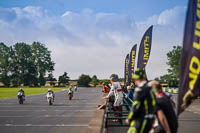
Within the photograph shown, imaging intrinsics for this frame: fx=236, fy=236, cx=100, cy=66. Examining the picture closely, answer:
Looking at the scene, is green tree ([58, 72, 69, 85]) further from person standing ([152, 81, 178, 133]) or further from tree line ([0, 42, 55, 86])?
person standing ([152, 81, 178, 133])

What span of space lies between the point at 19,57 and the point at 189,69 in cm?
11022

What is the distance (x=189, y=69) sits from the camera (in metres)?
4.23

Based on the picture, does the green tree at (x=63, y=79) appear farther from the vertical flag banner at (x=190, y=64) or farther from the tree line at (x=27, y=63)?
the vertical flag banner at (x=190, y=64)

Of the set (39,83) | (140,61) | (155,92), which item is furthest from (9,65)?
(155,92)

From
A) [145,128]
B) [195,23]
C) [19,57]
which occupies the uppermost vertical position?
[19,57]

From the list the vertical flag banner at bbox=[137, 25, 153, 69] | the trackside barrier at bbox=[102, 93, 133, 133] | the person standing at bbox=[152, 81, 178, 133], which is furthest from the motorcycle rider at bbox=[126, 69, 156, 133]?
the vertical flag banner at bbox=[137, 25, 153, 69]

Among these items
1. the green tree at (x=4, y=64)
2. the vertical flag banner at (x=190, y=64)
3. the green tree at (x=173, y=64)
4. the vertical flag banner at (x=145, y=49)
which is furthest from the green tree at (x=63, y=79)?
the vertical flag banner at (x=190, y=64)

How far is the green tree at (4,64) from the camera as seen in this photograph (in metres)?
100

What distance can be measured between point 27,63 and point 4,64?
381 inches

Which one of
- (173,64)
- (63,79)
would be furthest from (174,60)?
(63,79)

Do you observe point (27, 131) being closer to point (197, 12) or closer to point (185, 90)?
point (185, 90)

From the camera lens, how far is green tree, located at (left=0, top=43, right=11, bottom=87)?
10044cm

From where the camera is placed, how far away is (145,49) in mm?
13945

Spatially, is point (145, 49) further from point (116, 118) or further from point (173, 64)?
point (173, 64)
